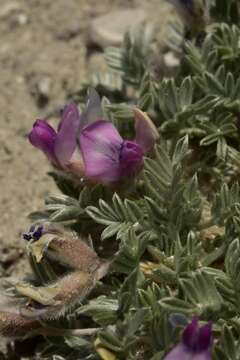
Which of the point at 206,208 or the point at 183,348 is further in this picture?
the point at 206,208

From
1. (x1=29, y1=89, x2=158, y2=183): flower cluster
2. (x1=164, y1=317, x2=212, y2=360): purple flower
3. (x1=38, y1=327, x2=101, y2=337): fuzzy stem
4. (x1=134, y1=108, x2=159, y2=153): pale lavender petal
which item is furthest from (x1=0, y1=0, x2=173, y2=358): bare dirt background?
(x1=164, y1=317, x2=212, y2=360): purple flower

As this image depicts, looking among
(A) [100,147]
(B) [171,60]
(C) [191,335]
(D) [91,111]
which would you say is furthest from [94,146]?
(B) [171,60]

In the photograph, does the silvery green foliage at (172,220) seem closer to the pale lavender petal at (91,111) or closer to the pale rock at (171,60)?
the pale lavender petal at (91,111)

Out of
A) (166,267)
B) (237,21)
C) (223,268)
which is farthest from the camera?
(237,21)

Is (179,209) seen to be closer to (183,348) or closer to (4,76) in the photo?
(183,348)

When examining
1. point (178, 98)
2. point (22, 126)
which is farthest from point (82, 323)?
point (22, 126)

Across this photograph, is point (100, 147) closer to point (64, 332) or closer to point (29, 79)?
point (64, 332)

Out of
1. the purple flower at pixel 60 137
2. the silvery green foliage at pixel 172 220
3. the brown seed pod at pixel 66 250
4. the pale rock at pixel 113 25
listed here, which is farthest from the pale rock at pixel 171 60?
the brown seed pod at pixel 66 250
